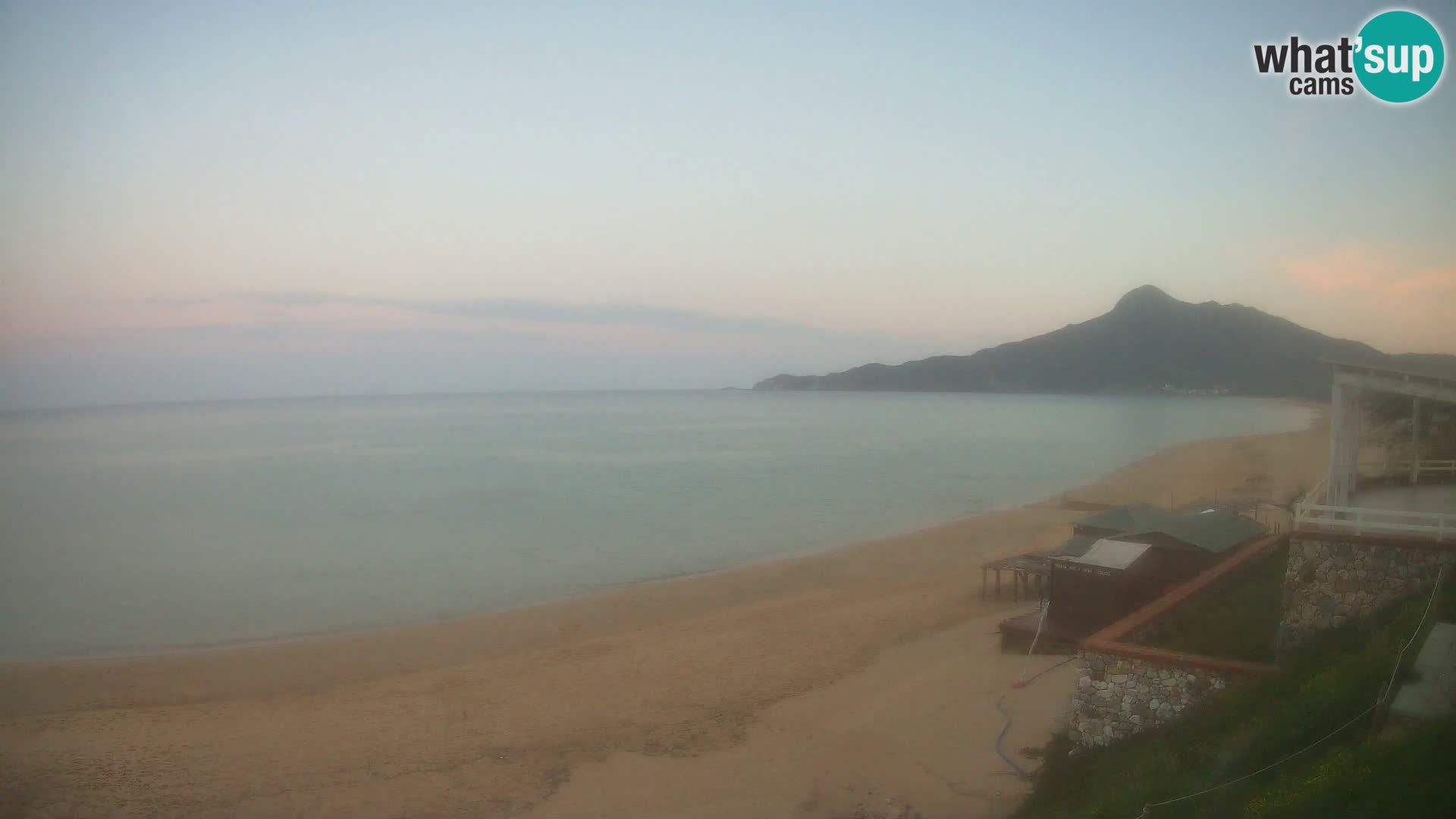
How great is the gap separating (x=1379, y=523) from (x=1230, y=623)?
222 centimetres

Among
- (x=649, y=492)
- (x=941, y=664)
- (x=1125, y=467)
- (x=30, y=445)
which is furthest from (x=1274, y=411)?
(x=30, y=445)

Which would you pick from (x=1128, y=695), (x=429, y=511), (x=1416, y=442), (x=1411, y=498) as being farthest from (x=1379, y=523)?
(x=429, y=511)

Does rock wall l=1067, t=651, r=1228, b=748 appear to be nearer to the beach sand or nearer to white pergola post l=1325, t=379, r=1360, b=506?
the beach sand

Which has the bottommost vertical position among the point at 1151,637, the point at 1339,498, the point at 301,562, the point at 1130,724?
the point at 301,562

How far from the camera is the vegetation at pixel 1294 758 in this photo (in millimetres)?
5207

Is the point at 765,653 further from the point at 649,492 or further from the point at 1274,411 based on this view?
the point at 1274,411

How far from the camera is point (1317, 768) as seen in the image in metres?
5.85

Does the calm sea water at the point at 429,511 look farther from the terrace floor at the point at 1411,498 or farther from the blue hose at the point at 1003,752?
the terrace floor at the point at 1411,498

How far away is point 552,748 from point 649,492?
34.4m

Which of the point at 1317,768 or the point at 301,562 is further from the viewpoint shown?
the point at 301,562

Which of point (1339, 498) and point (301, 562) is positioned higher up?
point (1339, 498)

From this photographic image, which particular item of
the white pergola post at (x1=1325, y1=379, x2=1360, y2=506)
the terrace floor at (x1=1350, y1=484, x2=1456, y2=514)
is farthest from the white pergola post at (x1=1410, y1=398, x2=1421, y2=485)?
the white pergola post at (x1=1325, y1=379, x2=1360, y2=506)

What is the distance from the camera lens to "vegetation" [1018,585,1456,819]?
5207 millimetres

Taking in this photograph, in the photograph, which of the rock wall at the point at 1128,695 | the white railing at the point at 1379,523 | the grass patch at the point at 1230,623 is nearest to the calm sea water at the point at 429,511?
the rock wall at the point at 1128,695
